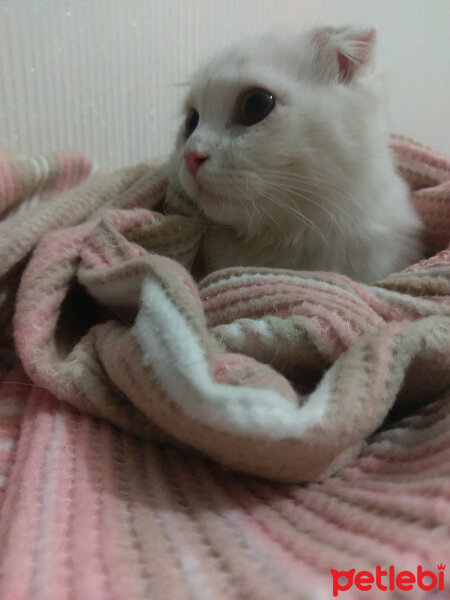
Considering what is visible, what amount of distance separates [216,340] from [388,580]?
219mm

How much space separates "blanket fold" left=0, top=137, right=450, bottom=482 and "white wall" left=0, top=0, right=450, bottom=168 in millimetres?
437

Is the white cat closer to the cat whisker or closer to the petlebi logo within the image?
the cat whisker

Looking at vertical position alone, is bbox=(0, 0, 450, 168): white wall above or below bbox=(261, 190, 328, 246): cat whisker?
above

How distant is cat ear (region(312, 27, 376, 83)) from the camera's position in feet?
2.14

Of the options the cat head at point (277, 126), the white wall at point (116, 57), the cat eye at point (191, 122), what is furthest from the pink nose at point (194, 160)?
the white wall at point (116, 57)

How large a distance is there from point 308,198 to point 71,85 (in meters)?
0.63

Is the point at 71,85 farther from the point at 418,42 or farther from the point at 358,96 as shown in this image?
the point at 418,42

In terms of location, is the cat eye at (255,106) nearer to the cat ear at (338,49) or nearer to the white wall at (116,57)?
the cat ear at (338,49)

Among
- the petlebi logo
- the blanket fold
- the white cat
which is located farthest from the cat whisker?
the petlebi logo

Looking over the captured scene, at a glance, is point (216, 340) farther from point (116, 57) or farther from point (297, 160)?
point (116, 57)

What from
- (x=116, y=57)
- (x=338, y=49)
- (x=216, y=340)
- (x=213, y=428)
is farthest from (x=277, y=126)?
(x=116, y=57)

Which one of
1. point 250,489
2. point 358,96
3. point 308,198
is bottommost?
point 250,489

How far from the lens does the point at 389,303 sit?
0.49 metres

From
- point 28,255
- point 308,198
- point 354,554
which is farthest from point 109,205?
point 354,554
